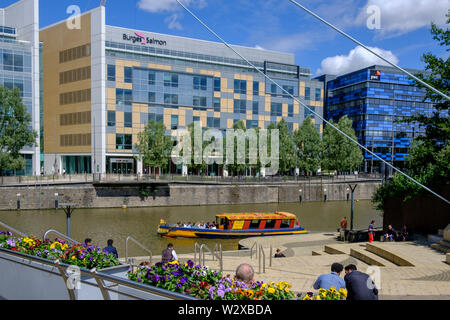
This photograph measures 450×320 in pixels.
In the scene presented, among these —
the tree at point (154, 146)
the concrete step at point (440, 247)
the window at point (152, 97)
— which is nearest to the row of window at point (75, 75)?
the window at point (152, 97)

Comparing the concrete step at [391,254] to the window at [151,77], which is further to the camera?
the window at [151,77]

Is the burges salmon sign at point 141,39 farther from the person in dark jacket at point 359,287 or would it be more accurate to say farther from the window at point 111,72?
the person in dark jacket at point 359,287

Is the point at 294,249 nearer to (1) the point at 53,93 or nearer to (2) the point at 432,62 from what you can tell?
(2) the point at 432,62

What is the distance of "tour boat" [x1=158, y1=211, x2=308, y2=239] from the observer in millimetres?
27578

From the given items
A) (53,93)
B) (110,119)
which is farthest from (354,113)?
(53,93)

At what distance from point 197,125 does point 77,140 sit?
19.1m

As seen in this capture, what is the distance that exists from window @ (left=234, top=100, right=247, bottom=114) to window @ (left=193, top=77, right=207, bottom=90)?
266 inches

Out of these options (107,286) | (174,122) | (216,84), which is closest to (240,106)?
(216,84)

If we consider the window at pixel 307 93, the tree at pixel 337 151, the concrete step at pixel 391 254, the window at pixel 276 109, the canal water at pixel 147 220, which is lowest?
the canal water at pixel 147 220

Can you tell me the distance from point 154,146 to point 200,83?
651 inches

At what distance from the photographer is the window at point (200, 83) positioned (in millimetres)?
60969

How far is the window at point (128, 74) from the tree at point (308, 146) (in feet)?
93.5

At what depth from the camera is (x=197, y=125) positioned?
5597 cm

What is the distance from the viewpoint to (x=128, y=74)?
5625 centimetres
